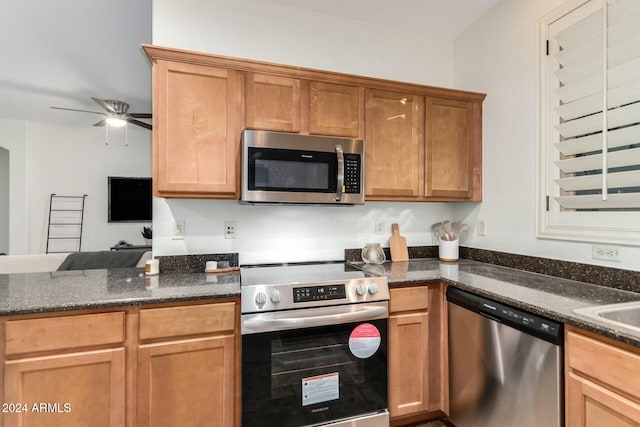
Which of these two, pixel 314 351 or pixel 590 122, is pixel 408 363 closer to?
pixel 314 351

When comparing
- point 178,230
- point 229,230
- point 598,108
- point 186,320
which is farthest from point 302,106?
point 598,108

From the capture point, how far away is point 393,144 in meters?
2.19

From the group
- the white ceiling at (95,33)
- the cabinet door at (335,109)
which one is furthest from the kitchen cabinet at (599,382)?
the white ceiling at (95,33)

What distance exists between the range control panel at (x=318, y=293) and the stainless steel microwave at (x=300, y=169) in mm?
538

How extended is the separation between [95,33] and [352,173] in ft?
7.97

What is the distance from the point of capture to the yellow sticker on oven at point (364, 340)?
5.48 feet

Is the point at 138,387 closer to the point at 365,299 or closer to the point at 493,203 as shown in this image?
the point at 365,299

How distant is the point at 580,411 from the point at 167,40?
2.80 metres

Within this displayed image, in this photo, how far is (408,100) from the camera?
7.29ft

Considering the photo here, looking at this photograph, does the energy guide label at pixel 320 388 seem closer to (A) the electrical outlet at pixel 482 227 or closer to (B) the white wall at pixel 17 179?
(A) the electrical outlet at pixel 482 227

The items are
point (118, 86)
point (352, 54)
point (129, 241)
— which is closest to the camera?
point (352, 54)

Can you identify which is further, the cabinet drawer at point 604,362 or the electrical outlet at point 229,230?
the electrical outlet at point 229,230

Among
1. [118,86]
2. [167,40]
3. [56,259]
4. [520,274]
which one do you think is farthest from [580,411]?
[118,86]

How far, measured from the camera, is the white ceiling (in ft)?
7.32
